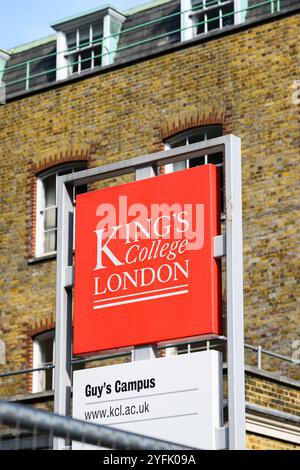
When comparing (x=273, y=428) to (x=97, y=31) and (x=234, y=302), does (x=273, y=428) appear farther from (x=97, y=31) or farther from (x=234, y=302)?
(x=97, y=31)

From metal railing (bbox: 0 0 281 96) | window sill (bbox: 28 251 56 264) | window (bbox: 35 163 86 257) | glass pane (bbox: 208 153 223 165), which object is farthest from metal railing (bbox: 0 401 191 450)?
window (bbox: 35 163 86 257)

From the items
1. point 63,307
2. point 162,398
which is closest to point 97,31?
point 63,307

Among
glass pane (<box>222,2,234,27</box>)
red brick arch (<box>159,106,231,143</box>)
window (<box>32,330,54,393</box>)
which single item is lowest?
window (<box>32,330,54,393</box>)

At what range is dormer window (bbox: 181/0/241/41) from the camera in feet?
76.4

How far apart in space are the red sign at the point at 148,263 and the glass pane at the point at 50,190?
37.4 feet

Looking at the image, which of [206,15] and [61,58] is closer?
[206,15]

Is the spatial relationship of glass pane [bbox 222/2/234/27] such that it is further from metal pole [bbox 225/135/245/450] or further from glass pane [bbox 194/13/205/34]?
metal pole [bbox 225/135/245/450]

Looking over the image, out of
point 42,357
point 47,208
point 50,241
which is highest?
point 47,208

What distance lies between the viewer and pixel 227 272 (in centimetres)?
1166

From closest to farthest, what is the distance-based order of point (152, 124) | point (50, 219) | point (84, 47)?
point (152, 124) → point (50, 219) → point (84, 47)

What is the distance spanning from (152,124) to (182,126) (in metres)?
0.88

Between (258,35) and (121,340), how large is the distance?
37.4 feet

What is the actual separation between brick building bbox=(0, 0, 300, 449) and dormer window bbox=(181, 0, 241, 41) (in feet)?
0.09

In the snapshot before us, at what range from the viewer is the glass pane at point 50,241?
945 inches
